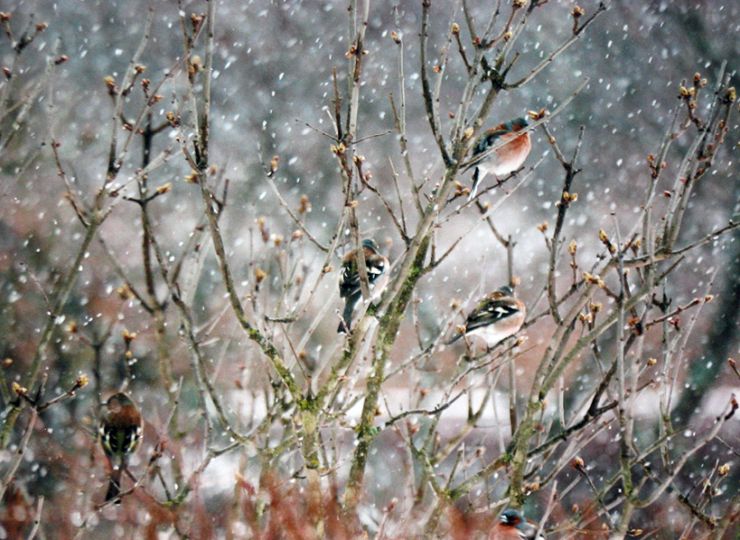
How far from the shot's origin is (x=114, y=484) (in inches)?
167

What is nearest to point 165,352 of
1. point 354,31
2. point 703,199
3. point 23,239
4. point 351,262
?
point 351,262

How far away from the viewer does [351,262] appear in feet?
16.6

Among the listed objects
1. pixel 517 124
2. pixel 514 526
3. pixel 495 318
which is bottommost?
pixel 514 526

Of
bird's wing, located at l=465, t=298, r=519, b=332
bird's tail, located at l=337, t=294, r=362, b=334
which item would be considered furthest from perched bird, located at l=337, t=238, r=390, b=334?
bird's wing, located at l=465, t=298, r=519, b=332

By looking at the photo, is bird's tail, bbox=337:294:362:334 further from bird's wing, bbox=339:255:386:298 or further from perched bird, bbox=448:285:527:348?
perched bird, bbox=448:285:527:348

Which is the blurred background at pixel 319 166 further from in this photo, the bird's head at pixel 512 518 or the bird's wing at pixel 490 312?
the bird's head at pixel 512 518

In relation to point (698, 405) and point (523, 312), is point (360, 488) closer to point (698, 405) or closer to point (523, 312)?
point (523, 312)

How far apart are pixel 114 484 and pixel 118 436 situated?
1.21 ft

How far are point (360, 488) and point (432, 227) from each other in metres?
1.18

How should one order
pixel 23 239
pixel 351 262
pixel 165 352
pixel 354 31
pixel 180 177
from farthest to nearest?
pixel 180 177 → pixel 23 239 → pixel 351 262 → pixel 165 352 → pixel 354 31

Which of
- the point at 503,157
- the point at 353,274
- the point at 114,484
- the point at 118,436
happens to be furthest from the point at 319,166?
the point at 114,484

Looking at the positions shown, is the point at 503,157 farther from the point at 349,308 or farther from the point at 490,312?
the point at 349,308

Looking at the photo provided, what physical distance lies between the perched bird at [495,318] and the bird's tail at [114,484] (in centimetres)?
202

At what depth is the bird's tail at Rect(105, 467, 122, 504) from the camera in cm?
427
